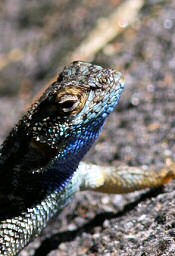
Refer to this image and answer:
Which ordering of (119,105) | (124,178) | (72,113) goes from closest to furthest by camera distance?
(72,113), (124,178), (119,105)

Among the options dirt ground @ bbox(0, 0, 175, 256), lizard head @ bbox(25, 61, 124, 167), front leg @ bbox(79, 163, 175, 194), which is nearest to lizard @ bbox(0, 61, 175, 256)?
lizard head @ bbox(25, 61, 124, 167)

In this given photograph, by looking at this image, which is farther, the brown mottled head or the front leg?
the front leg

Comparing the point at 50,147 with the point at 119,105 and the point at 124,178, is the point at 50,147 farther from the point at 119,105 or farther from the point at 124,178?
the point at 119,105

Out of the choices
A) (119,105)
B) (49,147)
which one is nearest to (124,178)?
(49,147)

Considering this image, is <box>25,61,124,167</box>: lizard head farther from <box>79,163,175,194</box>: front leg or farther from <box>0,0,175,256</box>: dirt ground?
<box>0,0,175,256</box>: dirt ground

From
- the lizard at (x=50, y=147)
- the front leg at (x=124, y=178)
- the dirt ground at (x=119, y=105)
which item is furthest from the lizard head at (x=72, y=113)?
the dirt ground at (x=119, y=105)

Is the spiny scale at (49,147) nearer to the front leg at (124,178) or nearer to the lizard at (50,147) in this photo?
the lizard at (50,147)
